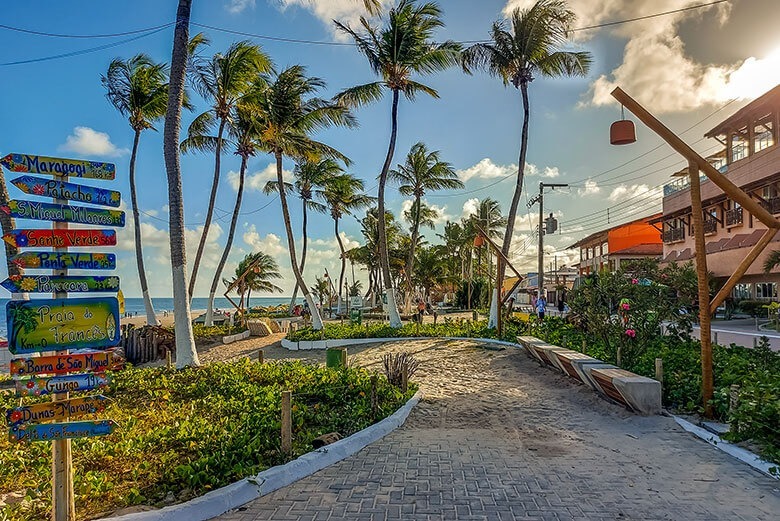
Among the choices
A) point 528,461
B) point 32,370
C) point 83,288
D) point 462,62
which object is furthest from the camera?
point 462,62

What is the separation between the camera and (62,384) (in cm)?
358

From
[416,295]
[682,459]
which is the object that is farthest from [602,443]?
[416,295]

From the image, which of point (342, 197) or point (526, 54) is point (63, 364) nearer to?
point (526, 54)

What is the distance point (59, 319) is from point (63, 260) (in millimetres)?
473

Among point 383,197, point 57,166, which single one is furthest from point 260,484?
point 383,197

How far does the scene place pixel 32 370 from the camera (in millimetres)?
3537

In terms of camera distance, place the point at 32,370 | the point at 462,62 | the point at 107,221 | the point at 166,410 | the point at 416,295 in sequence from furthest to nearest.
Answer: the point at 416,295 → the point at 462,62 → the point at 166,410 → the point at 107,221 → the point at 32,370

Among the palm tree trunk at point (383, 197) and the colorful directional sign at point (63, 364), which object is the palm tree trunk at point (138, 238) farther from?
the colorful directional sign at point (63, 364)

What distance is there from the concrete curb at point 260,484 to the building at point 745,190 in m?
22.6

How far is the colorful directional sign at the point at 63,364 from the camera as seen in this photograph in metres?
3.50

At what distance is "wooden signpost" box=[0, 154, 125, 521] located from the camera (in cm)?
348

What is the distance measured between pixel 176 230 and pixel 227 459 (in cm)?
745

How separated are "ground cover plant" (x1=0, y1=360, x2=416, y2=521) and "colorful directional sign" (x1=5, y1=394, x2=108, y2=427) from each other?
2.74 feet

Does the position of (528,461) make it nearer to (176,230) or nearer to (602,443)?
(602,443)
